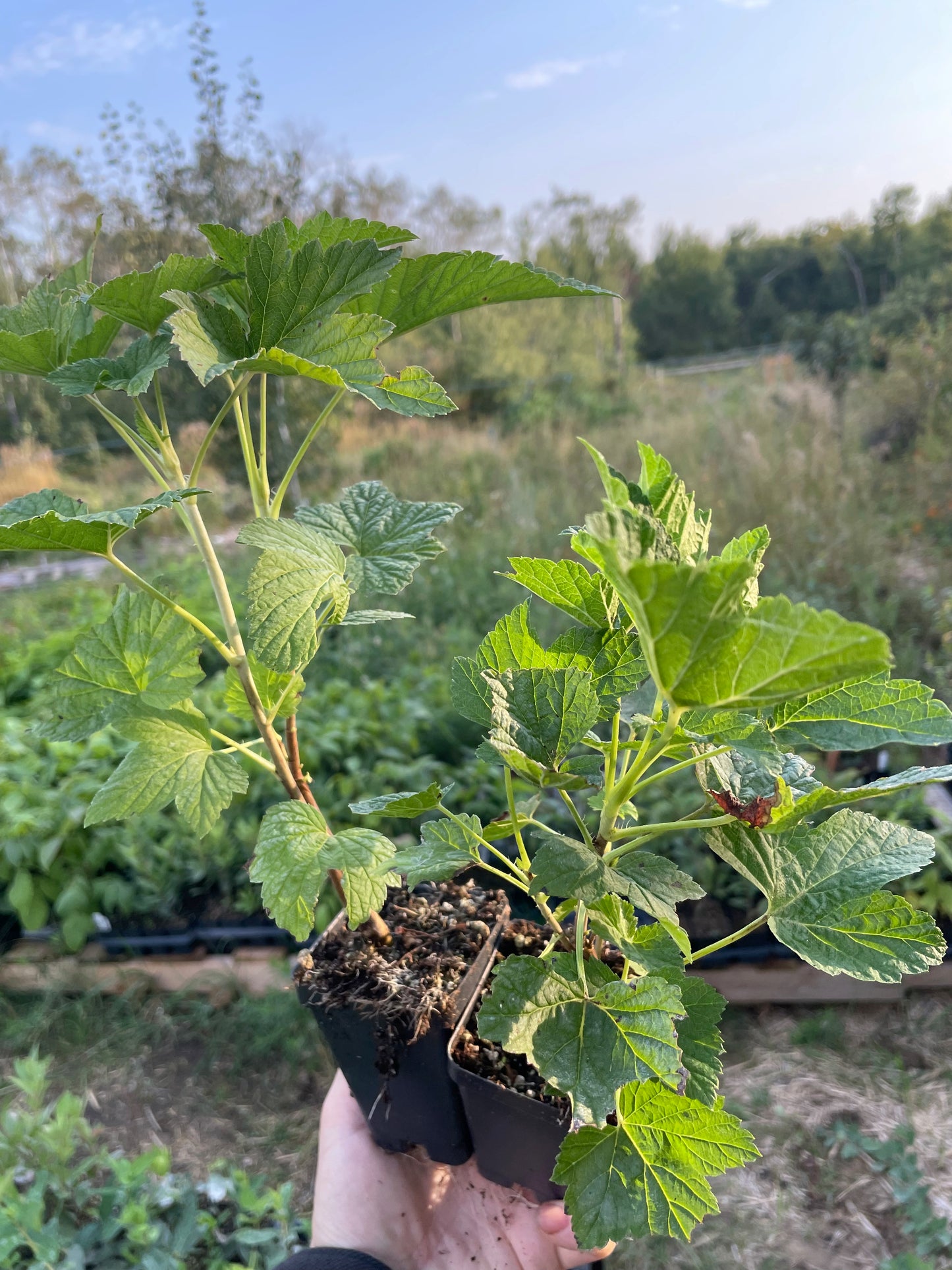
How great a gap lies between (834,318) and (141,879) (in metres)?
8.09

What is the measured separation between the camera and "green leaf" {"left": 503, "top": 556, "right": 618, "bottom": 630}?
593mm

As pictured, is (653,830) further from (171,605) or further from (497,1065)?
(171,605)

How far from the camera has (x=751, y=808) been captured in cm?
55

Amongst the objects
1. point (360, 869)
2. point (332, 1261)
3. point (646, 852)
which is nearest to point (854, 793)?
point (646, 852)

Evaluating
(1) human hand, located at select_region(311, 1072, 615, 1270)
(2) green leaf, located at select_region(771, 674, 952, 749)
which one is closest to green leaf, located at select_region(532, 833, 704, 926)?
(2) green leaf, located at select_region(771, 674, 952, 749)

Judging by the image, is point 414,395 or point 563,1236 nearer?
point 414,395

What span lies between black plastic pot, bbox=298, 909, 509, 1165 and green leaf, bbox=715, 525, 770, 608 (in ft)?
1.67

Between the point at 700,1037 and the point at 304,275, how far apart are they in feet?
2.41

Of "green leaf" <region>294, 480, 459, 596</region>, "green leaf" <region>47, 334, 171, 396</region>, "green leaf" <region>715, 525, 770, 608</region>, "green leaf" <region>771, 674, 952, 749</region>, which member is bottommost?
"green leaf" <region>771, 674, 952, 749</region>

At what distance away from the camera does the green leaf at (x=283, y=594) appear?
561 millimetres

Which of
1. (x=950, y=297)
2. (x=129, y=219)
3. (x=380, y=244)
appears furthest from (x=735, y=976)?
(x=950, y=297)

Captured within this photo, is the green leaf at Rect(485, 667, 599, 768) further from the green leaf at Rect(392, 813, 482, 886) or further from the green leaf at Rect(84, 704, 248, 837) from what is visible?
the green leaf at Rect(84, 704, 248, 837)

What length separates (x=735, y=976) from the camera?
2.03m

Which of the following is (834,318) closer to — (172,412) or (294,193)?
(294,193)
